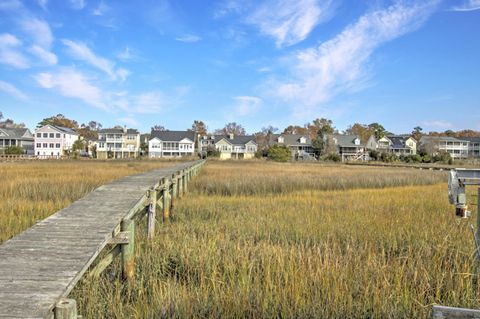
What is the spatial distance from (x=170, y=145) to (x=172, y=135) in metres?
A: 2.65

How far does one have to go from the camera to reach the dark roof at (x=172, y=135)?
79.9m

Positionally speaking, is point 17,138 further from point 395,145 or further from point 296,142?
point 395,145

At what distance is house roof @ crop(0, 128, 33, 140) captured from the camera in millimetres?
76894

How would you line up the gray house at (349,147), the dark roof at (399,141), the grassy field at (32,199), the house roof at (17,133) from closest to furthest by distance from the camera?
the grassy field at (32,199)
the house roof at (17,133)
the gray house at (349,147)
the dark roof at (399,141)

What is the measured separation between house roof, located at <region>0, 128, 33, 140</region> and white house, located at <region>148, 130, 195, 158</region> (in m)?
31.3

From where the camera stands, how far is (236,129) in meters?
123

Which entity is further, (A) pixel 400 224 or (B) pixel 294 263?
(A) pixel 400 224

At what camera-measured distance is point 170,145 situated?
262ft

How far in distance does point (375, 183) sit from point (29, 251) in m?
19.9

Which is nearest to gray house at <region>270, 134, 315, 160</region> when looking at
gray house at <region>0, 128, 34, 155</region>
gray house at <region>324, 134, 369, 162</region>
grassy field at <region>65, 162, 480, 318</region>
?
gray house at <region>324, 134, 369, 162</region>

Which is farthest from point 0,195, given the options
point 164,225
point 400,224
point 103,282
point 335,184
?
point 335,184

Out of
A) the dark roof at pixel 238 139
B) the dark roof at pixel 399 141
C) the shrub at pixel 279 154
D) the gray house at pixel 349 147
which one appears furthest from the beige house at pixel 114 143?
the dark roof at pixel 399 141

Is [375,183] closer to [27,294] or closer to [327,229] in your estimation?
[327,229]

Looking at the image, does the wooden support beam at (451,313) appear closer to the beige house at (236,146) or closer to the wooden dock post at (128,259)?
the wooden dock post at (128,259)
